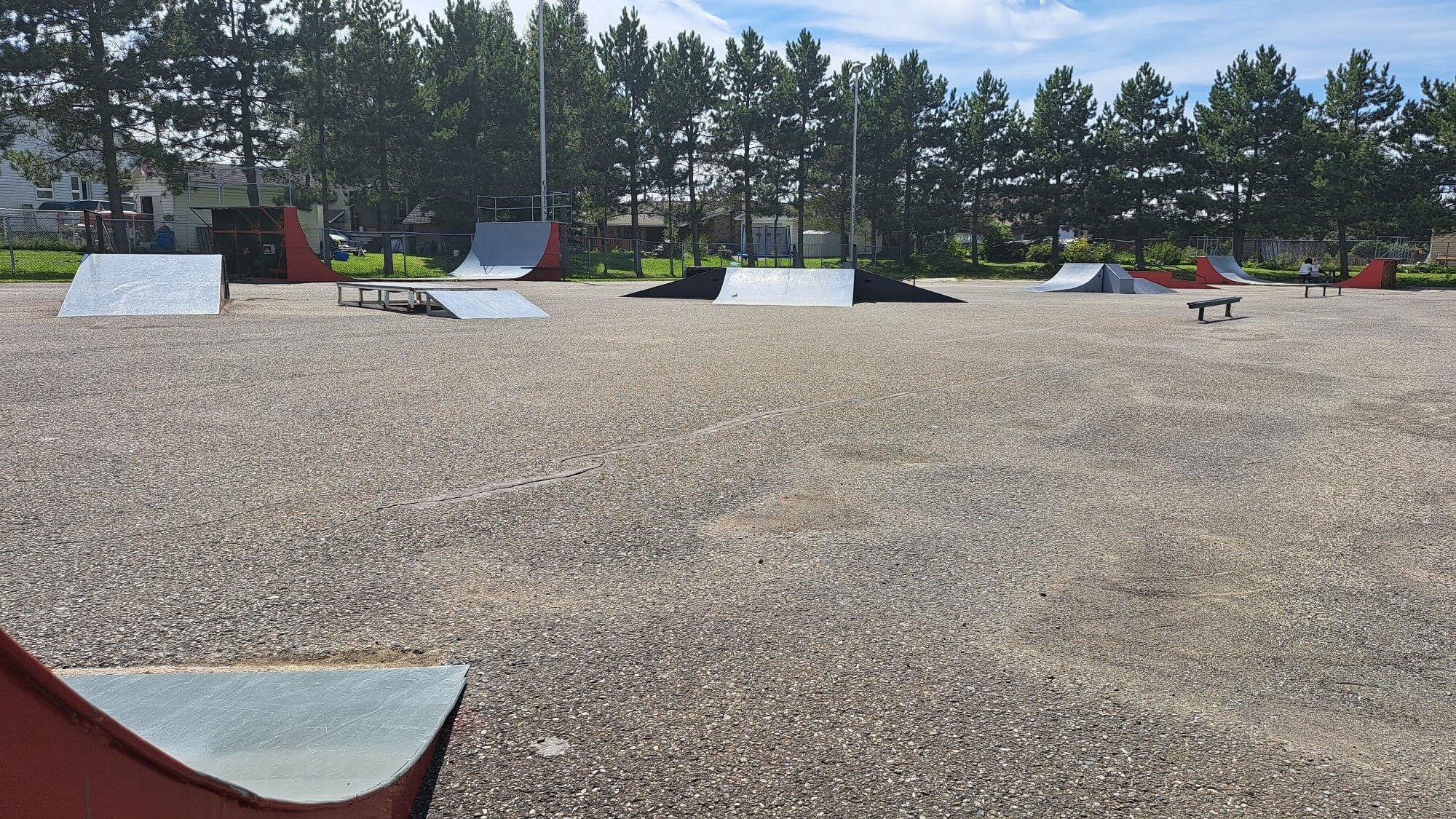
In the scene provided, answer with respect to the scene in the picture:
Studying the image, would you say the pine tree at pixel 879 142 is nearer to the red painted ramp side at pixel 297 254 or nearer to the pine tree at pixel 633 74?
the pine tree at pixel 633 74

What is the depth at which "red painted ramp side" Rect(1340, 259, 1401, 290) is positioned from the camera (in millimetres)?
41562

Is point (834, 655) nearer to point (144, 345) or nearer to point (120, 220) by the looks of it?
point (144, 345)

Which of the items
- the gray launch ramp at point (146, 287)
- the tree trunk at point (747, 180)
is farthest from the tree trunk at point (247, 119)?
the tree trunk at point (747, 180)

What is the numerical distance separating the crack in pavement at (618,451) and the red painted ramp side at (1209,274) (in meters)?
35.8

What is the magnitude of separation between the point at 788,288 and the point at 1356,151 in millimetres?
40389

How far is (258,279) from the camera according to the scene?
3219cm

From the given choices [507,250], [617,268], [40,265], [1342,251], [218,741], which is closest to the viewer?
[218,741]

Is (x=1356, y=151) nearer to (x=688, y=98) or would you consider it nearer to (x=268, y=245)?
(x=688, y=98)

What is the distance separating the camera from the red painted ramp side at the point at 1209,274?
A: 1608 inches

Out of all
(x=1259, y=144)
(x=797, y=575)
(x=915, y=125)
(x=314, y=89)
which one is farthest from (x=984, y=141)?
(x=797, y=575)

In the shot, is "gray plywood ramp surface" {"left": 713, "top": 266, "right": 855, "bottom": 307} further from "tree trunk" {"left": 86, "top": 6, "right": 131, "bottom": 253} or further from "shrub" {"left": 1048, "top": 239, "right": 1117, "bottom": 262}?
"shrub" {"left": 1048, "top": 239, "right": 1117, "bottom": 262}

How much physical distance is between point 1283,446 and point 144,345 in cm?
1251

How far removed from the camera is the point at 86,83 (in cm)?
3403

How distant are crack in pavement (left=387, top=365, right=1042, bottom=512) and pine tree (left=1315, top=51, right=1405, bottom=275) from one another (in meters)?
49.3
